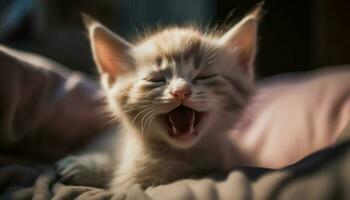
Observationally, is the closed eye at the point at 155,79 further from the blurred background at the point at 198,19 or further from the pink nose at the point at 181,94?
the blurred background at the point at 198,19

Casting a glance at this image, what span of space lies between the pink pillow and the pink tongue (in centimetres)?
22

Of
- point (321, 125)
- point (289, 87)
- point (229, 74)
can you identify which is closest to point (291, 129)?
point (321, 125)

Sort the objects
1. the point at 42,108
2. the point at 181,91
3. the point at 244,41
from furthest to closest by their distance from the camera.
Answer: the point at 42,108, the point at 244,41, the point at 181,91

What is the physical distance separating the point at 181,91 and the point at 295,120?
1.74 feet

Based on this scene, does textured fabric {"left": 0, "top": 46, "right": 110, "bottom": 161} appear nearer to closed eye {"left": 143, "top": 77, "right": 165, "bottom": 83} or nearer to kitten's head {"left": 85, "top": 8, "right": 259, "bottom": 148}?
kitten's head {"left": 85, "top": 8, "right": 259, "bottom": 148}

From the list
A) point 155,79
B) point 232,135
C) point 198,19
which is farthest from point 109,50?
point 198,19

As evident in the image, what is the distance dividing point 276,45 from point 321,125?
30.3 inches

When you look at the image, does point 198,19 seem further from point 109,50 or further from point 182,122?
point 182,122

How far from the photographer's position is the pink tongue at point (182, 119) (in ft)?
2.56

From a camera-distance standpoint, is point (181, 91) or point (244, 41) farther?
point (244, 41)

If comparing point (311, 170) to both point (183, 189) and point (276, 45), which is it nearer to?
point (183, 189)

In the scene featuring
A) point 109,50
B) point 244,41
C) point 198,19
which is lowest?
point 244,41

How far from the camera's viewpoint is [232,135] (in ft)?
3.70

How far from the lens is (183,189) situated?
27.2 inches
